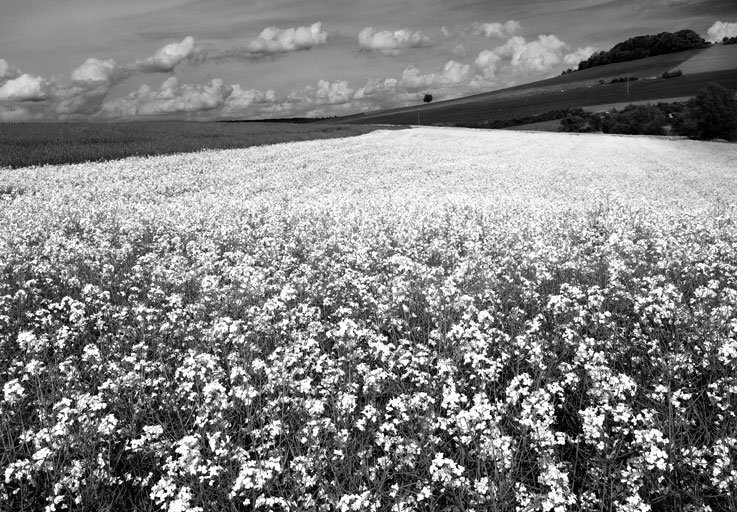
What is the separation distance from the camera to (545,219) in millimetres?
11570

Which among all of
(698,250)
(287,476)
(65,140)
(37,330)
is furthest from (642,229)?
(65,140)

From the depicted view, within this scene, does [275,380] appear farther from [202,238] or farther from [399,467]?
[202,238]

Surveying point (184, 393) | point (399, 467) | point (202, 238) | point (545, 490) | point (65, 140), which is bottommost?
point (545, 490)

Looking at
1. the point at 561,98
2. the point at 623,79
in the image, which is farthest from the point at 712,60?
the point at 561,98

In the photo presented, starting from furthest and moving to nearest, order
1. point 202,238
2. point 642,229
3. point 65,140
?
point 65,140 → point 642,229 → point 202,238

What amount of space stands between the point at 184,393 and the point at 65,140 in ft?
112

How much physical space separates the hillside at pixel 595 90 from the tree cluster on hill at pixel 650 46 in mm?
7157

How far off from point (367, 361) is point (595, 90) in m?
123

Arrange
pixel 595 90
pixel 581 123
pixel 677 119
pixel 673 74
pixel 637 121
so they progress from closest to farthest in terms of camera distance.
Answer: pixel 677 119
pixel 637 121
pixel 581 123
pixel 673 74
pixel 595 90

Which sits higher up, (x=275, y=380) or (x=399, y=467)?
(x=275, y=380)

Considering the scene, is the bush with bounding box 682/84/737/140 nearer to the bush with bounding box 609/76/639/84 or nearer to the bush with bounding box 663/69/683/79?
the bush with bounding box 663/69/683/79

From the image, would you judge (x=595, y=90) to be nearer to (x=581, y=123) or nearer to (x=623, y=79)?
(x=623, y=79)

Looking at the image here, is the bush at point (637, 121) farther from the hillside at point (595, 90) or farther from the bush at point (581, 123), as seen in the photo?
the hillside at point (595, 90)

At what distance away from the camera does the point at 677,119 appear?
57219 millimetres
